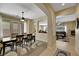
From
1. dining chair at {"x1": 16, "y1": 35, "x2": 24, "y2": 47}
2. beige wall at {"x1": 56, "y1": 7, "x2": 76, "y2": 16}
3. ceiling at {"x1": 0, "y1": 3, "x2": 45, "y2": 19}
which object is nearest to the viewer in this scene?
ceiling at {"x1": 0, "y1": 3, "x2": 45, "y2": 19}

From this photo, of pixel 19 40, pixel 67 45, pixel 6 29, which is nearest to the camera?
pixel 6 29

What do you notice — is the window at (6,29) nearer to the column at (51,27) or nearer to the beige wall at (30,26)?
the beige wall at (30,26)

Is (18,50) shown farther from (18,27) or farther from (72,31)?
(72,31)

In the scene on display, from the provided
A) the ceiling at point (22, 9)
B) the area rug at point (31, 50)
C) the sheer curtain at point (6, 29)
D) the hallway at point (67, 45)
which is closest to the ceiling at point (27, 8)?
the ceiling at point (22, 9)

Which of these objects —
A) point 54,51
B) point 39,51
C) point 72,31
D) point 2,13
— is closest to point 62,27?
point 72,31

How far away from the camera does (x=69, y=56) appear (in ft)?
7.25

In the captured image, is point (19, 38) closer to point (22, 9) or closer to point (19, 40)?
point (19, 40)

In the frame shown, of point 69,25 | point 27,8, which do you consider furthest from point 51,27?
point 27,8

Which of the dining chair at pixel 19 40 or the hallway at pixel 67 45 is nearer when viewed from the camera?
the dining chair at pixel 19 40

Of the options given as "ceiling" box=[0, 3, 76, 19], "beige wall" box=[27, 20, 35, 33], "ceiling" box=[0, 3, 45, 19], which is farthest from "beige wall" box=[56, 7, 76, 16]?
"beige wall" box=[27, 20, 35, 33]

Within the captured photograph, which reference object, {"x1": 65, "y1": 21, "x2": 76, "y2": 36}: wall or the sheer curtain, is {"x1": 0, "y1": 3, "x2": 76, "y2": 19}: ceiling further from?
{"x1": 65, "y1": 21, "x2": 76, "y2": 36}: wall

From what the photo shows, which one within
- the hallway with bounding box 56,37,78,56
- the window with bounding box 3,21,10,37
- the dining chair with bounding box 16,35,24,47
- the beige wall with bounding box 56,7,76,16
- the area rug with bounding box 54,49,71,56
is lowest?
the area rug with bounding box 54,49,71,56

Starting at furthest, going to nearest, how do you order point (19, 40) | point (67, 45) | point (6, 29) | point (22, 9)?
point (67, 45) → point (22, 9) → point (19, 40) → point (6, 29)

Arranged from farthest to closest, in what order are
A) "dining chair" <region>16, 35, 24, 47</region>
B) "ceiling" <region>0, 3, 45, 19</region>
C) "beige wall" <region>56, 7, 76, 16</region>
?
"beige wall" <region>56, 7, 76, 16</region>
"dining chair" <region>16, 35, 24, 47</region>
"ceiling" <region>0, 3, 45, 19</region>
